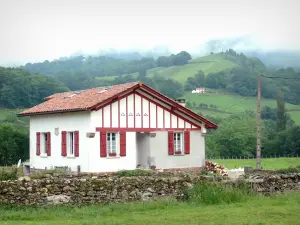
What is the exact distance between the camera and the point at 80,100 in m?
31.7

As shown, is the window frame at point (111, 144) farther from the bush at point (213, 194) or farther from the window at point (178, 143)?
the bush at point (213, 194)

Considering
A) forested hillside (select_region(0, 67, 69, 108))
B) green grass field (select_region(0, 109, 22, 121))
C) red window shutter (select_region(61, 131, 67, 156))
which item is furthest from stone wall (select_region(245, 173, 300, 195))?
forested hillside (select_region(0, 67, 69, 108))

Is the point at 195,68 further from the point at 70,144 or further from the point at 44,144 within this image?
the point at 70,144

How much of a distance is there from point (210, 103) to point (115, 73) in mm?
81207

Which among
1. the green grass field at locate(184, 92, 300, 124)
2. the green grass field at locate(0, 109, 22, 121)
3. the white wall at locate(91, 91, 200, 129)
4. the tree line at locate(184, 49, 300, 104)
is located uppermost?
the tree line at locate(184, 49, 300, 104)

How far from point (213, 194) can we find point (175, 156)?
15.9 m

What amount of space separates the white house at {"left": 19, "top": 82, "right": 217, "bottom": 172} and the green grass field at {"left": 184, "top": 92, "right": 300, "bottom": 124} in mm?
69960

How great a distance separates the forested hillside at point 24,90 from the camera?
280 ft

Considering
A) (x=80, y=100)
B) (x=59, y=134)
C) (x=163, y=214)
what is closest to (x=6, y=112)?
(x=59, y=134)

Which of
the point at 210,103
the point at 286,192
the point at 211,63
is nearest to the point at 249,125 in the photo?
the point at 210,103

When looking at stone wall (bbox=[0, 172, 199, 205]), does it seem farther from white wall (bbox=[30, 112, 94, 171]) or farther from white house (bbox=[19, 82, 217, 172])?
white wall (bbox=[30, 112, 94, 171])

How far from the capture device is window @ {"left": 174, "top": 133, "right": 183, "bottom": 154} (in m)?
32.5

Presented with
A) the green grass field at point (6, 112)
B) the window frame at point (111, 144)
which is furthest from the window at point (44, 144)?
the green grass field at point (6, 112)

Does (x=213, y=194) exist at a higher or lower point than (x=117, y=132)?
lower
